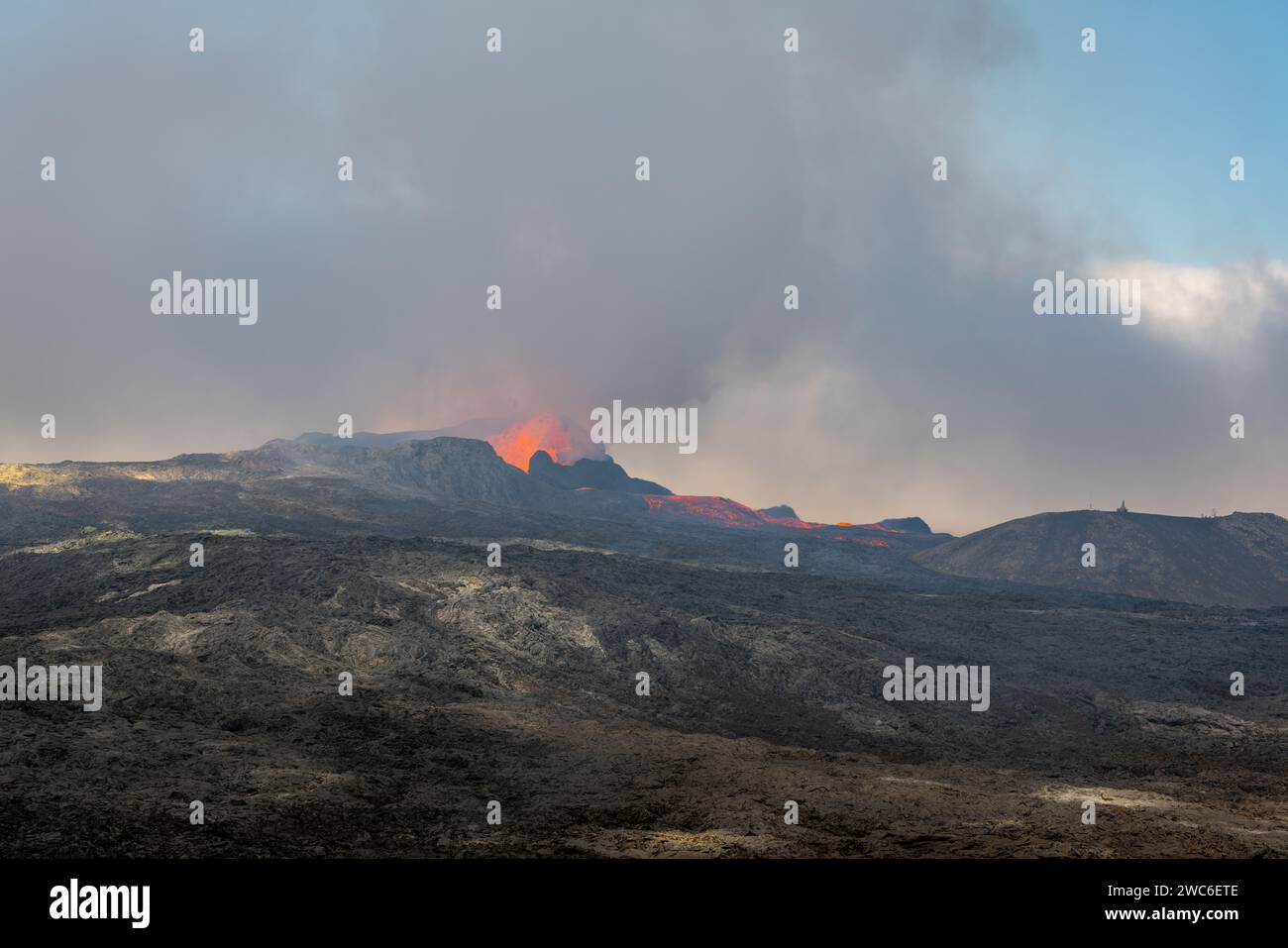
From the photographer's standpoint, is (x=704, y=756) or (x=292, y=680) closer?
(x=704, y=756)

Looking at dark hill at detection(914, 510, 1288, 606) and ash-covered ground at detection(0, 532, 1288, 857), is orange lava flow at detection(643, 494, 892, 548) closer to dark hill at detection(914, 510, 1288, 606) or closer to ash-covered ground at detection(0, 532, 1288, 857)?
dark hill at detection(914, 510, 1288, 606)

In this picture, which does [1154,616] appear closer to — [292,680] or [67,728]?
[292,680]

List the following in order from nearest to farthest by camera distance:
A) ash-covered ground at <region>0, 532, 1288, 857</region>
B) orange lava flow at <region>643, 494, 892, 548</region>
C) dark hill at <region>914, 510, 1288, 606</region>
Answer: ash-covered ground at <region>0, 532, 1288, 857</region>
dark hill at <region>914, 510, 1288, 606</region>
orange lava flow at <region>643, 494, 892, 548</region>

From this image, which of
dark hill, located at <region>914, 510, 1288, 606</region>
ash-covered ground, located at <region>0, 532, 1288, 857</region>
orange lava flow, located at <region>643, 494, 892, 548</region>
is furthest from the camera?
orange lava flow, located at <region>643, 494, 892, 548</region>

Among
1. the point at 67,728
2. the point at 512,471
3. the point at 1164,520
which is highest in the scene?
the point at 512,471

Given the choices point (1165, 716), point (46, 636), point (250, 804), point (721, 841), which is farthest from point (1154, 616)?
point (46, 636)

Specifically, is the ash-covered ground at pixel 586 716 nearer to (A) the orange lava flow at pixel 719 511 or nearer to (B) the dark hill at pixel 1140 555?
(B) the dark hill at pixel 1140 555

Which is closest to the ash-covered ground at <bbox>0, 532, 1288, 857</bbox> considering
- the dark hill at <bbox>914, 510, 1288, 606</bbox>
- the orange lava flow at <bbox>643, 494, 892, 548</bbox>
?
the dark hill at <bbox>914, 510, 1288, 606</bbox>

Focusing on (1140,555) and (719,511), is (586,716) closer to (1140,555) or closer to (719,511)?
(1140,555)

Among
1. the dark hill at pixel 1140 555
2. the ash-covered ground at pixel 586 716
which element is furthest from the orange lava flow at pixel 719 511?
the ash-covered ground at pixel 586 716
